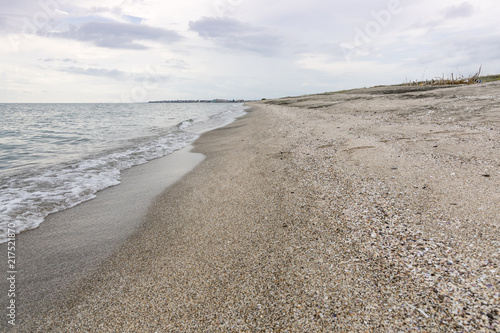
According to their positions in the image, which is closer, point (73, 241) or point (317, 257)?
point (317, 257)

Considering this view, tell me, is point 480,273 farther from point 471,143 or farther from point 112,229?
point 471,143

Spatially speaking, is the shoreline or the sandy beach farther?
the shoreline

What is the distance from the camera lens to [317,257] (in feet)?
9.48

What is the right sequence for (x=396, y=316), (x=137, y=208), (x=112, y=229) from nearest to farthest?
(x=396, y=316) < (x=112, y=229) < (x=137, y=208)

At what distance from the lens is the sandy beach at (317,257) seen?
6.98 feet

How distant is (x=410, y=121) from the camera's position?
398 inches

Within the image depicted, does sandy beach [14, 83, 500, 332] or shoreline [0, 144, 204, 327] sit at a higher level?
sandy beach [14, 83, 500, 332]

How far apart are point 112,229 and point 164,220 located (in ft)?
2.83

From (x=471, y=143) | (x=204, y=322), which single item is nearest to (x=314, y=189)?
(x=204, y=322)

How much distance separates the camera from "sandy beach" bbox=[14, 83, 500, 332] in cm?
213

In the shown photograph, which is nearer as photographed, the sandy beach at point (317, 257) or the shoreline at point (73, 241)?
the sandy beach at point (317, 257)

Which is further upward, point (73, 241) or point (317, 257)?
point (317, 257)

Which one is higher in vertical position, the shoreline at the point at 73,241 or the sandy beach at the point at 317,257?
the sandy beach at the point at 317,257

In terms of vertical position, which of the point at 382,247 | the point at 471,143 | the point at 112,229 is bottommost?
the point at 112,229
